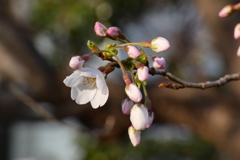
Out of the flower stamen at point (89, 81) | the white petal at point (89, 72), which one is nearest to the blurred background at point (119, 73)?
the flower stamen at point (89, 81)

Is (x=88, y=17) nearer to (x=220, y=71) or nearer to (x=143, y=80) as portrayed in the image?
(x=220, y=71)

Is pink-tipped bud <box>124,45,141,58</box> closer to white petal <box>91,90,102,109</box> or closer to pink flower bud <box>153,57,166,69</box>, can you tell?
pink flower bud <box>153,57,166,69</box>

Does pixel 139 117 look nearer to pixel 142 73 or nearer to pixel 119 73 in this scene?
pixel 142 73

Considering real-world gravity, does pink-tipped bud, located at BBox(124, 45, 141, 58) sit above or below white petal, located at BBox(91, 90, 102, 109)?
above

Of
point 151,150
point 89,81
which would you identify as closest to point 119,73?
point 151,150

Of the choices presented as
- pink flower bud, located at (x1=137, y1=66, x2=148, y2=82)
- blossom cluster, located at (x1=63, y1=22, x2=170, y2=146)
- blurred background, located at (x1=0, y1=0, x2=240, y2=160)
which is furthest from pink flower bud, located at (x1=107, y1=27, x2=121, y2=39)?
blurred background, located at (x1=0, y1=0, x2=240, y2=160)

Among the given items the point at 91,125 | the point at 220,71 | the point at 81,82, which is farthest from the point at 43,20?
the point at 81,82

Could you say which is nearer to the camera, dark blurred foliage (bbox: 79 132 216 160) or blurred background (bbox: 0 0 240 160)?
blurred background (bbox: 0 0 240 160)
